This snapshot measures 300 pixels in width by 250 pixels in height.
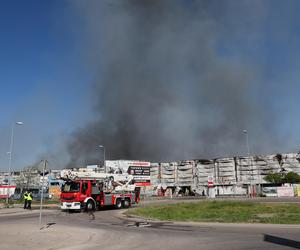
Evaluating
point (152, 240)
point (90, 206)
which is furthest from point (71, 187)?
point (152, 240)

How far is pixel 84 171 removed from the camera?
29.0m

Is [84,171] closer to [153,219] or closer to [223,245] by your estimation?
[153,219]

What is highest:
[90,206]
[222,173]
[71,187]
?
[222,173]

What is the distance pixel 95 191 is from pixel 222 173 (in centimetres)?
5139

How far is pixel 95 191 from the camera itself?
28141 millimetres

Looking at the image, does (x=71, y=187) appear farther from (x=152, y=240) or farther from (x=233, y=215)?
(x=152, y=240)

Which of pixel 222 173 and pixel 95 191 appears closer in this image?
pixel 95 191

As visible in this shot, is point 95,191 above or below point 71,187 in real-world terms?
below

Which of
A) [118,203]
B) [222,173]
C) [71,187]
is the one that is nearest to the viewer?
[71,187]

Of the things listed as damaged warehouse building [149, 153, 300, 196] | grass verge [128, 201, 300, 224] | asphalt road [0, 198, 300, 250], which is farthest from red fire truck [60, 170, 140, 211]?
damaged warehouse building [149, 153, 300, 196]

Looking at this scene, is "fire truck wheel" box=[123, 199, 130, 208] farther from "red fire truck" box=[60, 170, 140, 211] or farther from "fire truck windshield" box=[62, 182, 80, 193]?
"fire truck windshield" box=[62, 182, 80, 193]

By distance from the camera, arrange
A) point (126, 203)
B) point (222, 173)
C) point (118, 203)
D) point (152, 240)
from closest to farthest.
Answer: point (152, 240), point (118, 203), point (126, 203), point (222, 173)

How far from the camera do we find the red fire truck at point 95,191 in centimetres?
2644

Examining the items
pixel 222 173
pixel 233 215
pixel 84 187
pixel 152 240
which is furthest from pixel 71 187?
pixel 222 173
